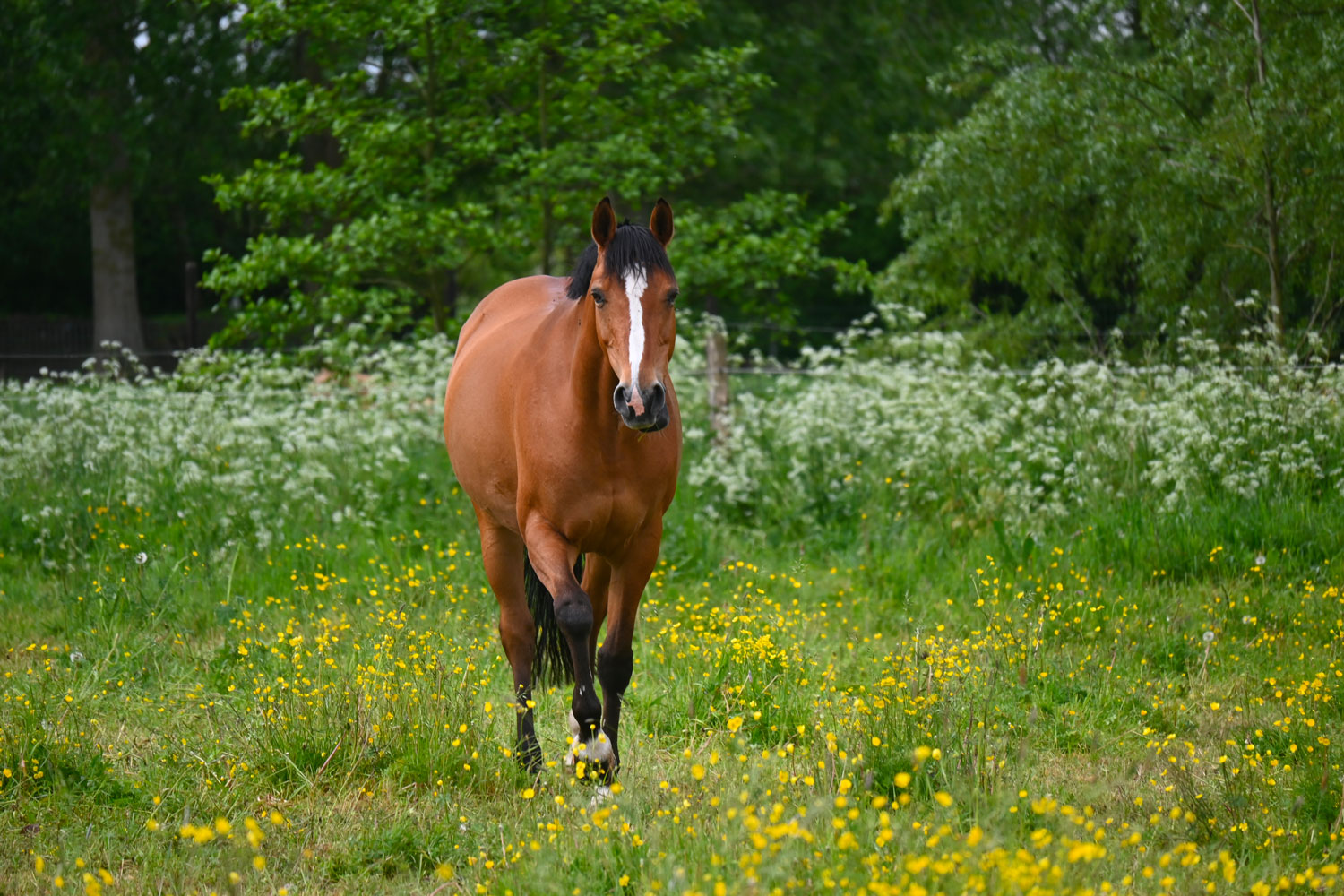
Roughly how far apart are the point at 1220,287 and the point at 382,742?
8.17 m

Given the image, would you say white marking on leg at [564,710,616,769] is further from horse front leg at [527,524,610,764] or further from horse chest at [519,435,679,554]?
horse chest at [519,435,679,554]

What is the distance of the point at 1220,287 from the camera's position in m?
9.46

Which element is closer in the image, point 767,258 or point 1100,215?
point 1100,215

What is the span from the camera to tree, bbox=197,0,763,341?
10.5 meters

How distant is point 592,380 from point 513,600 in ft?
4.05

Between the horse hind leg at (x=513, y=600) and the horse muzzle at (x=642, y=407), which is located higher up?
the horse muzzle at (x=642, y=407)

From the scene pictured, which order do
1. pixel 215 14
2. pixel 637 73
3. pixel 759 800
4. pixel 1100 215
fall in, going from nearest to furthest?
pixel 759 800
pixel 1100 215
pixel 637 73
pixel 215 14

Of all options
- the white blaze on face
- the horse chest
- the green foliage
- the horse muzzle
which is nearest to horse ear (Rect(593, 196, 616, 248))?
the white blaze on face

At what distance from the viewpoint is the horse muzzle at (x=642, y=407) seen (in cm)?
350

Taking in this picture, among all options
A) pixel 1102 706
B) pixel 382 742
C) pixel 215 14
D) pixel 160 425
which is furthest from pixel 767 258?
pixel 215 14

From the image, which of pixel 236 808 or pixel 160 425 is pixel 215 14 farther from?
pixel 236 808

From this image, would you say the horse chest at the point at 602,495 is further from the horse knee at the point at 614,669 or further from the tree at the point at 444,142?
the tree at the point at 444,142

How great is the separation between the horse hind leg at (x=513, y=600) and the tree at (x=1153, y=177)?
5967 millimetres

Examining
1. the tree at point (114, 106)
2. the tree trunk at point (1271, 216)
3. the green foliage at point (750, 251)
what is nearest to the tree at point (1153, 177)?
the tree trunk at point (1271, 216)
